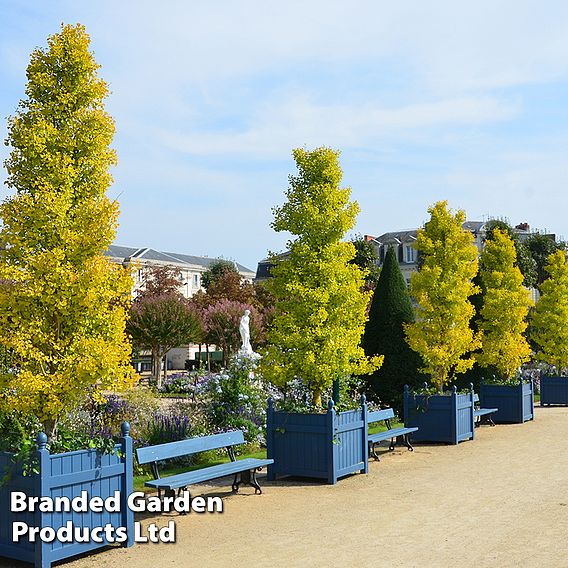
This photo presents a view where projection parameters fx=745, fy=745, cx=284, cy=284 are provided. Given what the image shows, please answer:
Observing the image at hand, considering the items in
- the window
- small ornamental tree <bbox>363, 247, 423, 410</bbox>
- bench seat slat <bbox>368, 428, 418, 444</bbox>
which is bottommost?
bench seat slat <bbox>368, 428, 418, 444</bbox>

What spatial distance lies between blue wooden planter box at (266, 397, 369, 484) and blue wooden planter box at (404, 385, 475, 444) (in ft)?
16.1

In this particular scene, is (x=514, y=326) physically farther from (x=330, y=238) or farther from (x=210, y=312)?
(x=210, y=312)

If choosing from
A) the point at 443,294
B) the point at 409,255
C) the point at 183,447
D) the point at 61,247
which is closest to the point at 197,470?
the point at 183,447

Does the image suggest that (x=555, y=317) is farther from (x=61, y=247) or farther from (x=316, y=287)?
(x=61, y=247)

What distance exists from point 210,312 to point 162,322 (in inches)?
253

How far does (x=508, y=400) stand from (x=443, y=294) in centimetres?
544

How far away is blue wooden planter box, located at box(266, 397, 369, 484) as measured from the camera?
494 inches

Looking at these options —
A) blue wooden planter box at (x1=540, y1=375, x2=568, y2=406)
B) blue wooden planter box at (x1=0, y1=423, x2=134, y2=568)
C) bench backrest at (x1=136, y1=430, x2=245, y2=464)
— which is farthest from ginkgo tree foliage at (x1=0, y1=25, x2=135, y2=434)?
blue wooden planter box at (x1=540, y1=375, x2=568, y2=406)

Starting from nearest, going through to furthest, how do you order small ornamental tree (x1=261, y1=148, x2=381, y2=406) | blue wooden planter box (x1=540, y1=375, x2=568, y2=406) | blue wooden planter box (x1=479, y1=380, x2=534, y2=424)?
small ornamental tree (x1=261, y1=148, x2=381, y2=406) → blue wooden planter box (x1=479, y1=380, x2=534, y2=424) → blue wooden planter box (x1=540, y1=375, x2=568, y2=406)

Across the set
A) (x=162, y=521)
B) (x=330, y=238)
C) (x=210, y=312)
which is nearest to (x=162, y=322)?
(x=210, y=312)

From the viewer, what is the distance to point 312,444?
41.8 ft

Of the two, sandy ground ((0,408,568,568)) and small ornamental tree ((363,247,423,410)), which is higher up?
small ornamental tree ((363,247,423,410))

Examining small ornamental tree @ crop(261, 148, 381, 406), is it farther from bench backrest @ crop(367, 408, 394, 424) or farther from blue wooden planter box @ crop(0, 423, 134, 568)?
blue wooden planter box @ crop(0, 423, 134, 568)

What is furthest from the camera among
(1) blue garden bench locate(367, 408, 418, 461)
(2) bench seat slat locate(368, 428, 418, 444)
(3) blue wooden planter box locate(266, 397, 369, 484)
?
(1) blue garden bench locate(367, 408, 418, 461)
